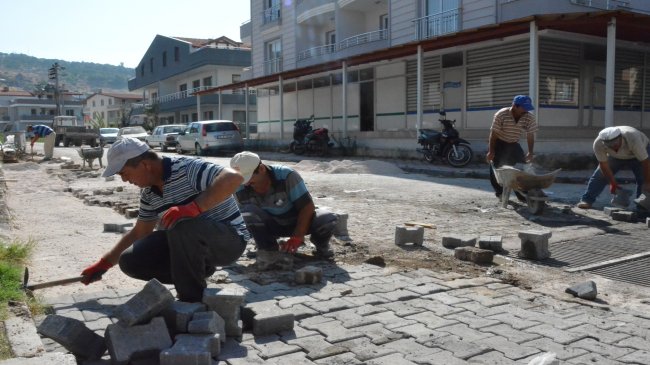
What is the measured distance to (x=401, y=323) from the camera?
12.4 ft

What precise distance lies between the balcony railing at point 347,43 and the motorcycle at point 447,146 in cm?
894

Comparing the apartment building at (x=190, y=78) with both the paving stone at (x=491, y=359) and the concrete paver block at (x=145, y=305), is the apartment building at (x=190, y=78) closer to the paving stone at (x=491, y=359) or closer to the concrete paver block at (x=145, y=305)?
the concrete paver block at (x=145, y=305)

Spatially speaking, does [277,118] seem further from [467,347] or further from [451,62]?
[467,347]

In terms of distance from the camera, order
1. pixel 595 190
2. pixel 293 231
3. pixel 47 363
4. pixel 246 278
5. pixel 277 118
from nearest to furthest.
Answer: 1. pixel 47 363
2. pixel 246 278
3. pixel 293 231
4. pixel 595 190
5. pixel 277 118

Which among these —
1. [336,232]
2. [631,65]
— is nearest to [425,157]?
[631,65]

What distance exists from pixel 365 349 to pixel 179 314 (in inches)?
42.9

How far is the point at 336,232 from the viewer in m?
6.69

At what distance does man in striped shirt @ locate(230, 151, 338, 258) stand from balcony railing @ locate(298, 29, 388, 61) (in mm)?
19341

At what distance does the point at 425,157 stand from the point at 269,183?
1179 centimetres

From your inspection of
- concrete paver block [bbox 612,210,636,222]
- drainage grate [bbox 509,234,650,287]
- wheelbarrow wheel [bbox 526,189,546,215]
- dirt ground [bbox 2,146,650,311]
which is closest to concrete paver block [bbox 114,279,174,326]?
dirt ground [bbox 2,146,650,311]

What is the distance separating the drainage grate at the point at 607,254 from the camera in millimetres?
5121

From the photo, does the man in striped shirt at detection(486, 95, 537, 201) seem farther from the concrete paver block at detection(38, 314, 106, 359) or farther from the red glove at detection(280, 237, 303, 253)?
the concrete paver block at detection(38, 314, 106, 359)

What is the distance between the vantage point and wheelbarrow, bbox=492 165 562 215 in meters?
7.87

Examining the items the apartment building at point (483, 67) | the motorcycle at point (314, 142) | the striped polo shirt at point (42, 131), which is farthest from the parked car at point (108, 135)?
the motorcycle at point (314, 142)
